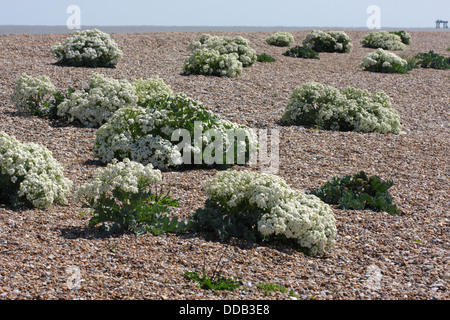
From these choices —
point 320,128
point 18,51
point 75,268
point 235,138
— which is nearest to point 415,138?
point 320,128

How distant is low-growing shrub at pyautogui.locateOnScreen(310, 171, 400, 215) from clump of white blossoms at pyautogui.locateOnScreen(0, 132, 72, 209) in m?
3.37

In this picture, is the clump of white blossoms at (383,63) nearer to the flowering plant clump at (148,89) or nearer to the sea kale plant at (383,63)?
the sea kale plant at (383,63)

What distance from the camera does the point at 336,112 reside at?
1165cm

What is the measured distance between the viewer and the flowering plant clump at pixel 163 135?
847cm

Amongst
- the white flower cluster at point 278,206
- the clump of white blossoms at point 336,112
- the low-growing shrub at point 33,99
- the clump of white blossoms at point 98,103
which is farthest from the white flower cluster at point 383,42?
the white flower cluster at point 278,206

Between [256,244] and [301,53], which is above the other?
[301,53]

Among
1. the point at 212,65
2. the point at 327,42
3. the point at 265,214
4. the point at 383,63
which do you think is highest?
the point at 327,42

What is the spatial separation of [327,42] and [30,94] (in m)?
16.3

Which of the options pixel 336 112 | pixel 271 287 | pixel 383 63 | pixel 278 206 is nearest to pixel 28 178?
pixel 278 206

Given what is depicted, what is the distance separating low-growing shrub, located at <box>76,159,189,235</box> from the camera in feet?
19.5

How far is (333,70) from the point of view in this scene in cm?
1891

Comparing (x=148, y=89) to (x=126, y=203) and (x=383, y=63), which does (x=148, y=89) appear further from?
(x=383, y=63)

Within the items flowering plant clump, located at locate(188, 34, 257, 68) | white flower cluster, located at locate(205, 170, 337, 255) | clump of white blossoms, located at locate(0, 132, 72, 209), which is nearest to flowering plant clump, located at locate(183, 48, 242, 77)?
flowering plant clump, located at locate(188, 34, 257, 68)
